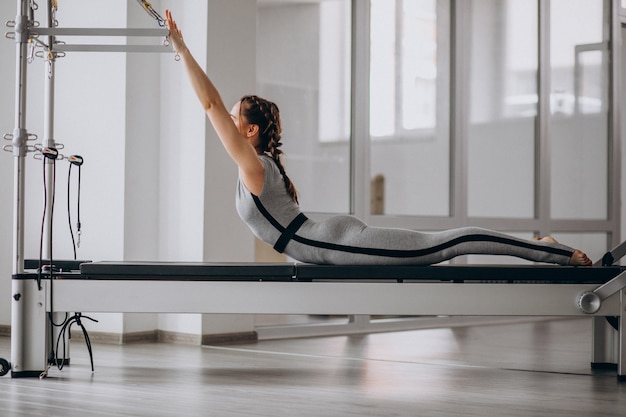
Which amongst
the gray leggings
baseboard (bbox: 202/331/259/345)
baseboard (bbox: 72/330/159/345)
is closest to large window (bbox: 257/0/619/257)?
baseboard (bbox: 202/331/259/345)

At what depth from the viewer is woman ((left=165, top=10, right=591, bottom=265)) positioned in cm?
301

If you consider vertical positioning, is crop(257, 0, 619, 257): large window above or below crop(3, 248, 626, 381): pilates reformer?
above

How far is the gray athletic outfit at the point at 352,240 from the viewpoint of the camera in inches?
119

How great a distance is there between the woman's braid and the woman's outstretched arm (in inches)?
4.7

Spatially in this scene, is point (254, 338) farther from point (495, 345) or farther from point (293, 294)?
point (293, 294)

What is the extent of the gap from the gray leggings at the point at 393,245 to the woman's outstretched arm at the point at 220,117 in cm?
25

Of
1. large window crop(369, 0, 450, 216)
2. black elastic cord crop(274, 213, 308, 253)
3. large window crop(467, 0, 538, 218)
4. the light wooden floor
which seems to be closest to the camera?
the light wooden floor

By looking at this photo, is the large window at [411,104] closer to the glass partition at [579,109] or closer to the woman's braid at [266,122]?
the glass partition at [579,109]

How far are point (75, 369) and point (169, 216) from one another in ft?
4.23

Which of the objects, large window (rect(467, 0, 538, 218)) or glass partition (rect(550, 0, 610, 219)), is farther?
glass partition (rect(550, 0, 610, 219))

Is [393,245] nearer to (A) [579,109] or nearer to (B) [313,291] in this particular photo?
(B) [313,291]

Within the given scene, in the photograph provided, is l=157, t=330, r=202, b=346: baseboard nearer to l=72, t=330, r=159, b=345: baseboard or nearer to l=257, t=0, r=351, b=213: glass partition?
l=72, t=330, r=159, b=345: baseboard

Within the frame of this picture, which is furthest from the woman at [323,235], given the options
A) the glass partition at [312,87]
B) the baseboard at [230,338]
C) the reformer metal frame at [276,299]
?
the glass partition at [312,87]

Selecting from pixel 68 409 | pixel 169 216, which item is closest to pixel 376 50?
pixel 169 216
